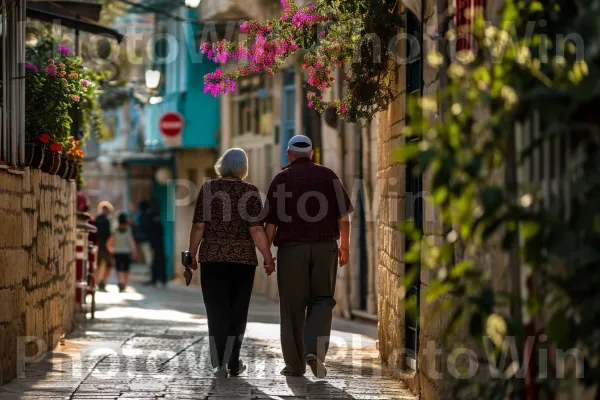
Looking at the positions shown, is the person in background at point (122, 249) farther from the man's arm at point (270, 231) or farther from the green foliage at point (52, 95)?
the man's arm at point (270, 231)

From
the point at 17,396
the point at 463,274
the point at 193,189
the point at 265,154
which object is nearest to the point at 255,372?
the point at 17,396

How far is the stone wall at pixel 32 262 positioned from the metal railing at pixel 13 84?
0.20 meters

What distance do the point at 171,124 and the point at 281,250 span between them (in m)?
24.0

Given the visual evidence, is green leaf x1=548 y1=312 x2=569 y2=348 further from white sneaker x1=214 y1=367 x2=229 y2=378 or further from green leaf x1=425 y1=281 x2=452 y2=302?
white sneaker x1=214 y1=367 x2=229 y2=378

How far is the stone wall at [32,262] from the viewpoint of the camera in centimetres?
972

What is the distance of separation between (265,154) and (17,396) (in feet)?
64.4

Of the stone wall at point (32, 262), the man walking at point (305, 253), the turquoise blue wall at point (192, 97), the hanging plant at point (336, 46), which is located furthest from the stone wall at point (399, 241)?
the turquoise blue wall at point (192, 97)

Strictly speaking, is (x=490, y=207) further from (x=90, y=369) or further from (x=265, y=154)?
(x=265, y=154)

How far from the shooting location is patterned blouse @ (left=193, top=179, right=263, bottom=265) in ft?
34.7

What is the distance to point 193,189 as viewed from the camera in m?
36.3

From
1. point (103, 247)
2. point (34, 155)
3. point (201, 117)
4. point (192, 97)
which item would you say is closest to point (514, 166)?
point (34, 155)

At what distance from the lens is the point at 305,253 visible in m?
10.5

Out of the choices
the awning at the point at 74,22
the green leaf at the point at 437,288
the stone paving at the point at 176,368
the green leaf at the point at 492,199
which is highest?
the awning at the point at 74,22

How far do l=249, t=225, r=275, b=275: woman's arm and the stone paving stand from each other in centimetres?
79
